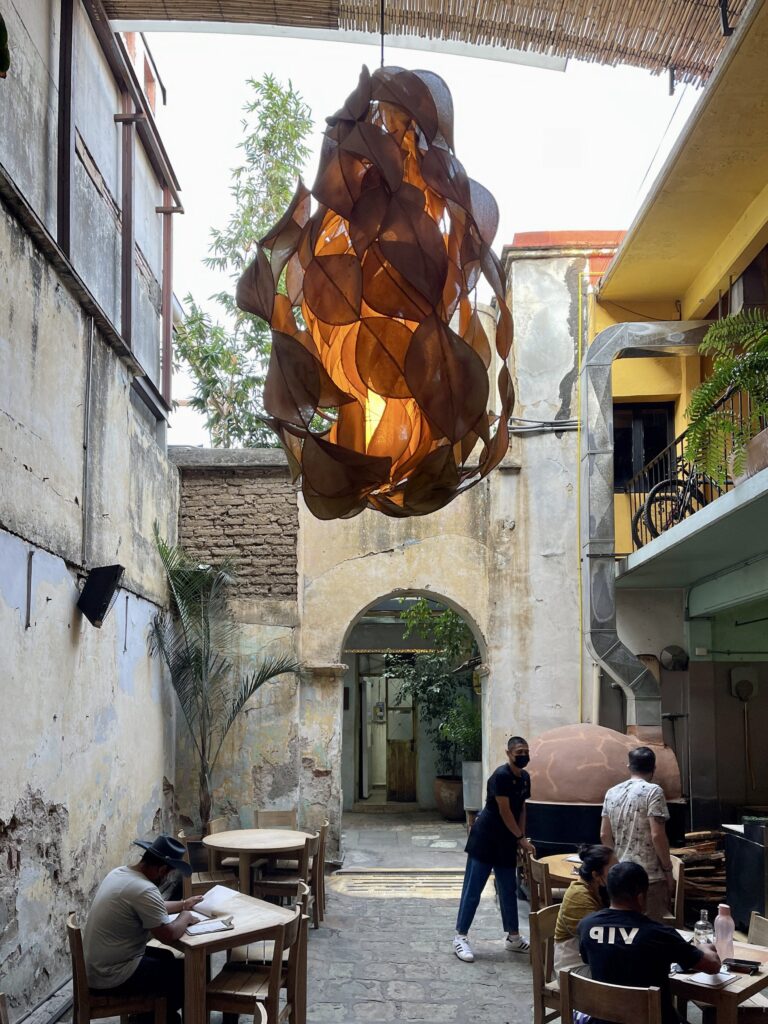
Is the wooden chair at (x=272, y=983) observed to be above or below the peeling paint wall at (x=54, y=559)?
below

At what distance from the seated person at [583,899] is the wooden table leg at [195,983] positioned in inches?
75.2

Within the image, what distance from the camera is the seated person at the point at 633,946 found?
4535 mm

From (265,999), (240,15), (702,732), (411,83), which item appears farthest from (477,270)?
(702,732)

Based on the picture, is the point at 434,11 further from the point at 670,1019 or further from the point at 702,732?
the point at 702,732

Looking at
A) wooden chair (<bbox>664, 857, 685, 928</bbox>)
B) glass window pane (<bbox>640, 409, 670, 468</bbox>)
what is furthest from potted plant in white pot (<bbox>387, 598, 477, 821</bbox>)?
wooden chair (<bbox>664, 857, 685, 928</bbox>)

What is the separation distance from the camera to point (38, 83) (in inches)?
283

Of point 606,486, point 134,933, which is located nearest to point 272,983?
point 134,933

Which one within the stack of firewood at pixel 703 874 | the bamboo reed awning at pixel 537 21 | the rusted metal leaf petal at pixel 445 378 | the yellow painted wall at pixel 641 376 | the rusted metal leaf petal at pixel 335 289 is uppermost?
the bamboo reed awning at pixel 537 21

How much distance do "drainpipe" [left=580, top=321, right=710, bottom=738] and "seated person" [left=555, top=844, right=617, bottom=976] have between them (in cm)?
497

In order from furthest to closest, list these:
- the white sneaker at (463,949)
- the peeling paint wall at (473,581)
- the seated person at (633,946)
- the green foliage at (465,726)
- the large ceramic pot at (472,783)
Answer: the green foliage at (465,726), the large ceramic pot at (472,783), the peeling paint wall at (473,581), the white sneaker at (463,949), the seated person at (633,946)

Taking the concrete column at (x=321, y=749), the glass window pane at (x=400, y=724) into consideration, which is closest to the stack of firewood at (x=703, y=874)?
the concrete column at (x=321, y=749)

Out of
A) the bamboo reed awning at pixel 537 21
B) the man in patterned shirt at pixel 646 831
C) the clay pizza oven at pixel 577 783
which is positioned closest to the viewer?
the man in patterned shirt at pixel 646 831

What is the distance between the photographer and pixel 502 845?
816 cm

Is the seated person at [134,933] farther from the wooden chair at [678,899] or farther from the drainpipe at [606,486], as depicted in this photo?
the drainpipe at [606,486]
